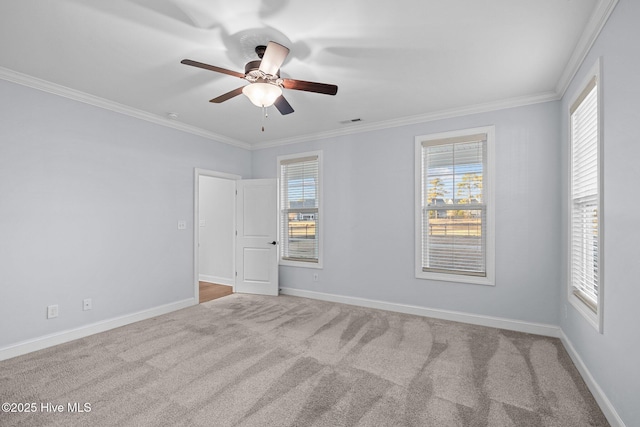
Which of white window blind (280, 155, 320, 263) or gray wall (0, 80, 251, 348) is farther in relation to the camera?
white window blind (280, 155, 320, 263)

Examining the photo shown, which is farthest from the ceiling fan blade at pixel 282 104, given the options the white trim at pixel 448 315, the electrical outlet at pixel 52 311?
the electrical outlet at pixel 52 311

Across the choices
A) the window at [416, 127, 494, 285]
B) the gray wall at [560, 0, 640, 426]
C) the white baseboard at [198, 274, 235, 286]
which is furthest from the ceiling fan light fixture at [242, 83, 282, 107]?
the white baseboard at [198, 274, 235, 286]

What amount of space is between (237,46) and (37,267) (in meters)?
2.93

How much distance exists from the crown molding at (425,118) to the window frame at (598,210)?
1.75ft

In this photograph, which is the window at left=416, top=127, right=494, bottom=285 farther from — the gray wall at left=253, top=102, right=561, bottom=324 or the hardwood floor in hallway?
the hardwood floor in hallway

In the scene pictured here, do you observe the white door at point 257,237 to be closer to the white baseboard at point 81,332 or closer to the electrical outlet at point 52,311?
the white baseboard at point 81,332

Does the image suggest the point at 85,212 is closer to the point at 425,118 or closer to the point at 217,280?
the point at 217,280

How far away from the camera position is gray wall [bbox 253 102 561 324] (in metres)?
3.50

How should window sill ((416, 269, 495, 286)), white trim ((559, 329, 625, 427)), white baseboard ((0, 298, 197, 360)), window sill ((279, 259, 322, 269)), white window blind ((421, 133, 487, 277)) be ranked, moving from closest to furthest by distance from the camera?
1. white trim ((559, 329, 625, 427))
2. white baseboard ((0, 298, 197, 360))
3. window sill ((416, 269, 495, 286))
4. white window blind ((421, 133, 487, 277))
5. window sill ((279, 259, 322, 269))

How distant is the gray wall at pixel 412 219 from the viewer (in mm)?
3496

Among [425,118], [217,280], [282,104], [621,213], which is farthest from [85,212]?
[621,213]

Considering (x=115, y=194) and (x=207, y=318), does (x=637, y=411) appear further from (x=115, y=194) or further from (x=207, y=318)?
(x=115, y=194)

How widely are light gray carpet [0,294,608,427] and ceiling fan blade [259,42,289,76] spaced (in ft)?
7.92

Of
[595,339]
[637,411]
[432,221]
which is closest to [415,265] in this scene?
[432,221]
